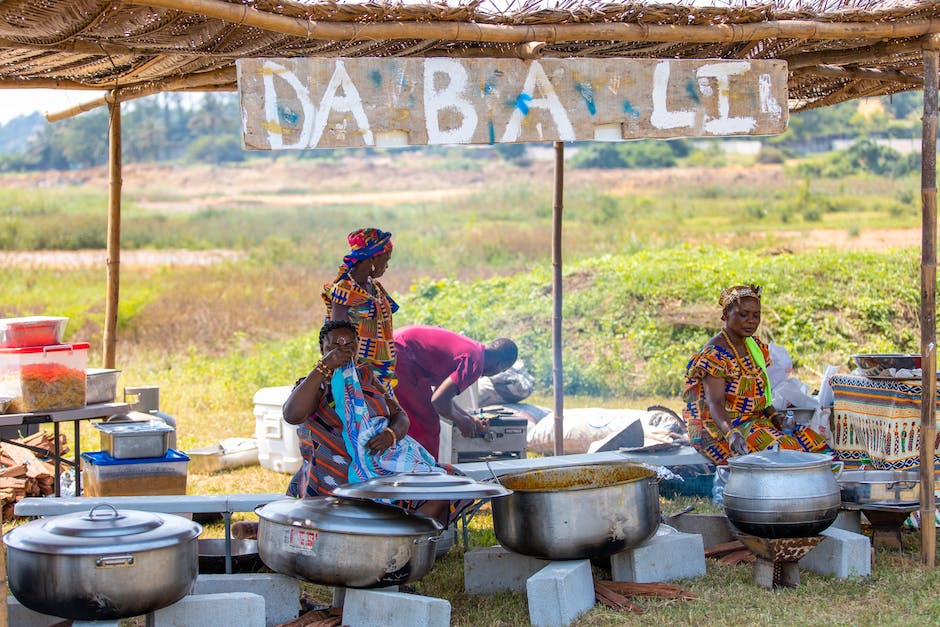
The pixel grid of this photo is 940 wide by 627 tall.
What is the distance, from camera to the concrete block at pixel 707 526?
5535mm

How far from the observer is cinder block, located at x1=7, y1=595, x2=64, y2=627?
419 centimetres

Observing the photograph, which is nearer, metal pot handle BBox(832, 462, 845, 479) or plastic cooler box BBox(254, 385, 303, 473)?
metal pot handle BBox(832, 462, 845, 479)

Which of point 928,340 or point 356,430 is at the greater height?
point 928,340

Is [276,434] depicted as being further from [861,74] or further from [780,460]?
[861,74]

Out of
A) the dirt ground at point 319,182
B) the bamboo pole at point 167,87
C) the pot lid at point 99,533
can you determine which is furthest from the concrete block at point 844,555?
the dirt ground at point 319,182

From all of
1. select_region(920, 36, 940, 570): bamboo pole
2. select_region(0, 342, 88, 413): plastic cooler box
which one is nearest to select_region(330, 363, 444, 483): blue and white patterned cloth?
select_region(0, 342, 88, 413): plastic cooler box

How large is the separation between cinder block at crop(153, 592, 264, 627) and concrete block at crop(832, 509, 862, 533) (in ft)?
9.41

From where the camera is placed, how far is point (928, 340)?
16.9ft

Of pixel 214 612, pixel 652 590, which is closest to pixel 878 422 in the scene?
pixel 652 590

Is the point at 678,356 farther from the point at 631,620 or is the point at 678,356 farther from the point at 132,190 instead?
the point at 132,190

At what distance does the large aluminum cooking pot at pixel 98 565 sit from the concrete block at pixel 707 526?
2591 millimetres

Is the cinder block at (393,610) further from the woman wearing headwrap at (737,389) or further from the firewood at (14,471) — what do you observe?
the firewood at (14,471)

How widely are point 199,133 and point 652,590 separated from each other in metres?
40.4

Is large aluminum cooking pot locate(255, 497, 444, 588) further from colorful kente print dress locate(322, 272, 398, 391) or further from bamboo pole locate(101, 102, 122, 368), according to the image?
bamboo pole locate(101, 102, 122, 368)
